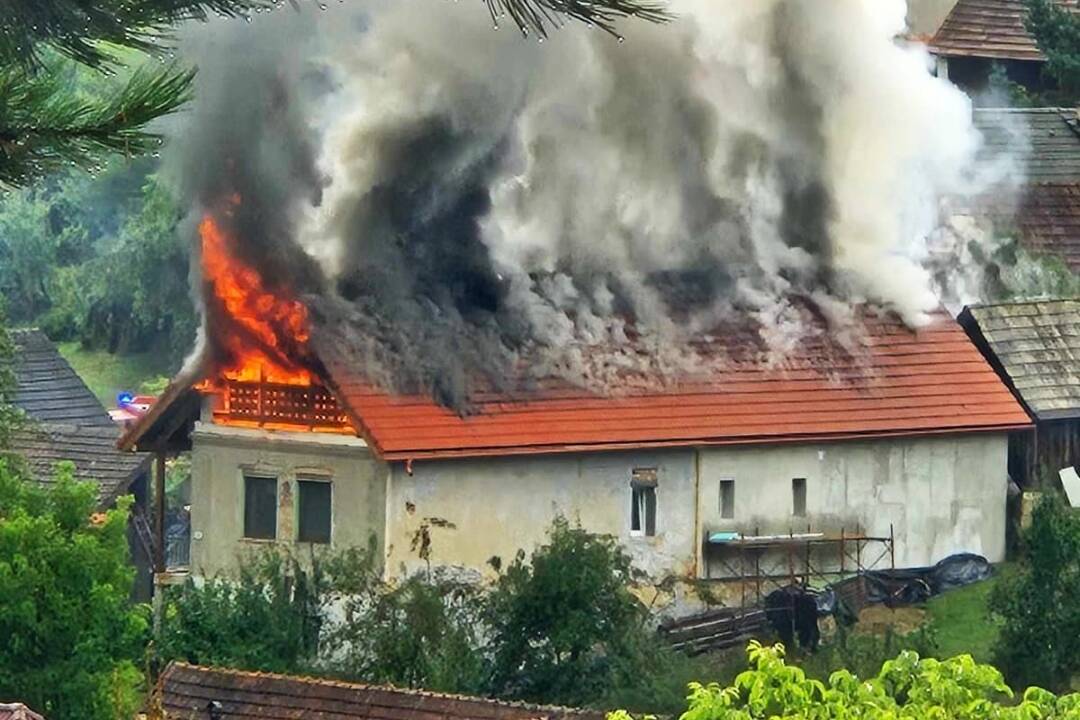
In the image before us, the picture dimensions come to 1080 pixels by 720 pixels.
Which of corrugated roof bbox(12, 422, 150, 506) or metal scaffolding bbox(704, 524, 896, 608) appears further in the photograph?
corrugated roof bbox(12, 422, 150, 506)

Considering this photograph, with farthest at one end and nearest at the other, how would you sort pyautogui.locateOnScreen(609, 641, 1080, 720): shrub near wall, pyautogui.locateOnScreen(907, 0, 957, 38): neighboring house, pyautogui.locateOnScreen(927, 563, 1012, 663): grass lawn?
pyautogui.locateOnScreen(907, 0, 957, 38): neighboring house < pyautogui.locateOnScreen(927, 563, 1012, 663): grass lawn < pyautogui.locateOnScreen(609, 641, 1080, 720): shrub near wall

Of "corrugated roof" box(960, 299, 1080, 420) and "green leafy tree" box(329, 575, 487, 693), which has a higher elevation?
"corrugated roof" box(960, 299, 1080, 420)

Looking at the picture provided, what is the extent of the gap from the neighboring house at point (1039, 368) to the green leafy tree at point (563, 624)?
8.00m

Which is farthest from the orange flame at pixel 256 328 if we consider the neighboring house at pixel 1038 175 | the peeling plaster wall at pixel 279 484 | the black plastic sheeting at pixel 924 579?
the neighboring house at pixel 1038 175

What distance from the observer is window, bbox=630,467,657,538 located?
108 ft

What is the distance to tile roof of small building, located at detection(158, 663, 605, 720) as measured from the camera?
76.9 feet

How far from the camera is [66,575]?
27250 mm

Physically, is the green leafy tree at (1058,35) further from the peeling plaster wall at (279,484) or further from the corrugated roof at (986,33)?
the peeling plaster wall at (279,484)

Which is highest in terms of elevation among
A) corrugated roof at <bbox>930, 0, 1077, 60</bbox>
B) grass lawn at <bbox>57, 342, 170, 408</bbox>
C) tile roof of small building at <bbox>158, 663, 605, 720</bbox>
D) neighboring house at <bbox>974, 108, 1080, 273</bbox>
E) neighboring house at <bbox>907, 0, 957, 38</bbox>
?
neighboring house at <bbox>907, 0, 957, 38</bbox>

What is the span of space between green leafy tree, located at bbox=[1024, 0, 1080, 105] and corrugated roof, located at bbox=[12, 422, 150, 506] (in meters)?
17.0

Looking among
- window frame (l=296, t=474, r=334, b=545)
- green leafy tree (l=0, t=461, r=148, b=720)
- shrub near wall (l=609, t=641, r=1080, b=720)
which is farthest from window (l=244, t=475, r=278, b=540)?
shrub near wall (l=609, t=641, r=1080, b=720)

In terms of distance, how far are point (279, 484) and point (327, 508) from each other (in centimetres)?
74

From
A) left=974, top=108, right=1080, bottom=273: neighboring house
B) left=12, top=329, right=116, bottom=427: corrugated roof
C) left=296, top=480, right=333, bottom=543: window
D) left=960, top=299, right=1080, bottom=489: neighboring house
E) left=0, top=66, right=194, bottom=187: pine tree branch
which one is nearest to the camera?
left=0, top=66, right=194, bottom=187: pine tree branch

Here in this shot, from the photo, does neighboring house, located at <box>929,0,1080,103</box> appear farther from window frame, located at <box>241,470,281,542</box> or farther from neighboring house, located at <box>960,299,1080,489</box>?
window frame, located at <box>241,470,281,542</box>
